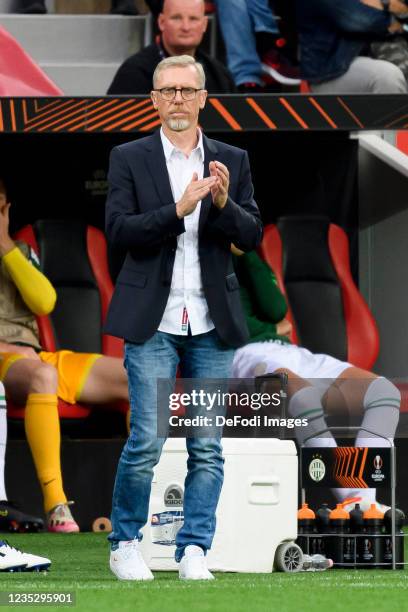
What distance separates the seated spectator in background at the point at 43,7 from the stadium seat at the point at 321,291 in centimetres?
241

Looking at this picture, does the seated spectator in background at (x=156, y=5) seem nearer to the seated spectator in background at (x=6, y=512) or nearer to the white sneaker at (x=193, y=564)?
the seated spectator in background at (x=6, y=512)

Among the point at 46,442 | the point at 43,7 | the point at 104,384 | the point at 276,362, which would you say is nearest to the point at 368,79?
the point at 276,362

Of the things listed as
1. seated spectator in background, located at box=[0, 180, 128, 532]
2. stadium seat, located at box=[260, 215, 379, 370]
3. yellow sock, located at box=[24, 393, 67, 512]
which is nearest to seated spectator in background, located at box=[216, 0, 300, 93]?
stadium seat, located at box=[260, 215, 379, 370]

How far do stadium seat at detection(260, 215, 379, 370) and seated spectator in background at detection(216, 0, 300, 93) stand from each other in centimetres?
97

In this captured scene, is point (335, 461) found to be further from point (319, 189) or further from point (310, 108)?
point (319, 189)

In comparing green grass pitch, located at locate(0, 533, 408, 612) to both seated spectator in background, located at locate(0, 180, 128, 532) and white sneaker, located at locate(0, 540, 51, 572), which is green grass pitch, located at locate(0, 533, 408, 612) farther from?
seated spectator in background, located at locate(0, 180, 128, 532)

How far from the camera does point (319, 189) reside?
9.35 metres

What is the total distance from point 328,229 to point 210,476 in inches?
175

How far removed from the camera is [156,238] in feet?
15.8

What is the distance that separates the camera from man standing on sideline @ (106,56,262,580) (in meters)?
4.83

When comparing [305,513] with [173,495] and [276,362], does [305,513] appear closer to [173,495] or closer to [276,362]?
[173,495]

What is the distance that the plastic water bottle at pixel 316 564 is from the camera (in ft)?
18.5

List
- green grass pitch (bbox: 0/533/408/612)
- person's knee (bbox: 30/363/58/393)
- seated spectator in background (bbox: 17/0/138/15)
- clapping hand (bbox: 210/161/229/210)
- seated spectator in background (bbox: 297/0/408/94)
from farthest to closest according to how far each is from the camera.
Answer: seated spectator in background (bbox: 17/0/138/15), seated spectator in background (bbox: 297/0/408/94), person's knee (bbox: 30/363/58/393), clapping hand (bbox: 210/161/229/210), green grass pitch (bbox: 0/533/408/612)

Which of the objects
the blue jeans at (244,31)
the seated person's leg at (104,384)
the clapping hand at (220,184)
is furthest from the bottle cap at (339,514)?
the blue jeans at (244,31)
